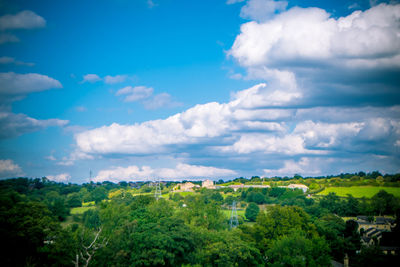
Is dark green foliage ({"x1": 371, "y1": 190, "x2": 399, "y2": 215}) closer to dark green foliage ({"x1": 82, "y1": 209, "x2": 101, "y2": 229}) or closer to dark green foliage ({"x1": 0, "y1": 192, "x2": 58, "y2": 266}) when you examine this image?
dark green foliage ({"x1": 82, "y1": 209, "x2": 101, "y2": 229})

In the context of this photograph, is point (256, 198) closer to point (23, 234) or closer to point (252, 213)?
point (252, 213)

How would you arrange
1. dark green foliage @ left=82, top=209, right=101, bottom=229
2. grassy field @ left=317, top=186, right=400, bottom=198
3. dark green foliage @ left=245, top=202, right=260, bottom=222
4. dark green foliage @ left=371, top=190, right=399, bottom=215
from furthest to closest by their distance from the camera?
1. grassy field @ left=317, top=186, right=400, bottom=198
2. dark green foliage @ left=245, top=202, right=260, bottom=222
3. dark green foliage @ left=371, top=190, right=399, bottom=215
4. dark green foliage @ left=82, top=209, right=101, bottom=229

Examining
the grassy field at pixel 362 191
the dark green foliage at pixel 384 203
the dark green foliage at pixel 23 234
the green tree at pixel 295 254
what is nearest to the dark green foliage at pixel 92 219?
the dark green foliage at pixel 23 234

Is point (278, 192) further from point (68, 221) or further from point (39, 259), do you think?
point (39, 259)

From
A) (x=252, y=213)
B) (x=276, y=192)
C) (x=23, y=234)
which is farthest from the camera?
(x=276, y=192)

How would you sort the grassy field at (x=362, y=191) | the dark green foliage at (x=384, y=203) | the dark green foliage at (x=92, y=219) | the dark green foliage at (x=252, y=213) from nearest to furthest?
the dark green foliage at (x=92, y=219) → the dark green foliage at (x=384, y=203) → the dark green foliage at (x=252, y=213) → the grassy field at (x=362, y=191)

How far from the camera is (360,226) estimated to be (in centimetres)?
9625

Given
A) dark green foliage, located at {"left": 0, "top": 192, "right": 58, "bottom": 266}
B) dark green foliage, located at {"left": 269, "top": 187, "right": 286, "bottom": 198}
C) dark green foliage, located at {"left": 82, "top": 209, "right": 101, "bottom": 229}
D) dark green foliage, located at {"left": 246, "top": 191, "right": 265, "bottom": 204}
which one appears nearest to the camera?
dark green foliage, located at {"left": 0, "top": 192, "right": 58, "bottom": 266}

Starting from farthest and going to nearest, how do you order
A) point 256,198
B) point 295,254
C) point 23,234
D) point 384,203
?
point 256,198 < point 384,203 < point 295,254 < point 23,234

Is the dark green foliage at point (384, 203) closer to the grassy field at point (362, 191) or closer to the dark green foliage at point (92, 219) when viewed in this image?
the grassy field at point (362, 191)

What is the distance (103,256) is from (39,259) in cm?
763

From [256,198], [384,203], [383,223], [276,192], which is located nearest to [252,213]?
[256,198]

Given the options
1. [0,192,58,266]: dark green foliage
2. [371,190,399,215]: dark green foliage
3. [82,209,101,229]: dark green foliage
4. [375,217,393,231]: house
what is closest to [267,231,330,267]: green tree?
[0,192,58,266]: dark green foliage

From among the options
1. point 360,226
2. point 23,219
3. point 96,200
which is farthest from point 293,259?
point 96,200
